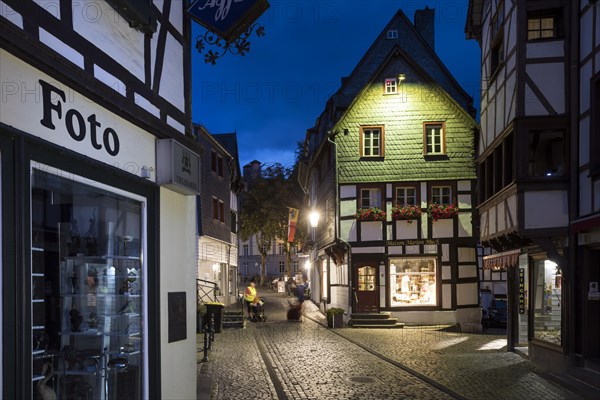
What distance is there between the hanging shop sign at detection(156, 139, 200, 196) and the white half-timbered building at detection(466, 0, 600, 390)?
22.9 ft

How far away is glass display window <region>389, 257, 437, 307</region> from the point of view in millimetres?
22188

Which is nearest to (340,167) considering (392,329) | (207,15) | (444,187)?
(444,187)

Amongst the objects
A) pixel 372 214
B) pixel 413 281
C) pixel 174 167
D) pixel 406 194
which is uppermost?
pixel 406 194

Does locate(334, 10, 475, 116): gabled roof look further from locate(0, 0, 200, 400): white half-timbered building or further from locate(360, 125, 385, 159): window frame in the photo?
locate(0, 0, 200, 400): white half-timbered building

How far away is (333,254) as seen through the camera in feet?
81.4

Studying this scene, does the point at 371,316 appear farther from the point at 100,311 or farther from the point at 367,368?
the point at 100,311

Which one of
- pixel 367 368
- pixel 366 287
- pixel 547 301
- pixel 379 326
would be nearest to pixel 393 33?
pixel 366 287

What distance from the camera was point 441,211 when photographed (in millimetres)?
21812

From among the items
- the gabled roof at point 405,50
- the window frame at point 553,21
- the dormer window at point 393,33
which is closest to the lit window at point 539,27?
the window frame at point 553,21

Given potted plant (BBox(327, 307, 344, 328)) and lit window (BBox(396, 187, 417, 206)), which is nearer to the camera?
potted plant (BBox(327, 307, 344, 328))

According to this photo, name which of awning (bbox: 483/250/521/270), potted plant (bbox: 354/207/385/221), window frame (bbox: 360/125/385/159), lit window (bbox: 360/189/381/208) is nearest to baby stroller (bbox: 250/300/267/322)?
potted plant (bbox: 354/207/385/221)

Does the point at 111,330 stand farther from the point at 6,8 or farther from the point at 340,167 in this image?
the point at 340,167

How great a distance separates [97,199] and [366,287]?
17771 millimetres

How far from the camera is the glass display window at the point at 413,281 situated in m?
22.2
